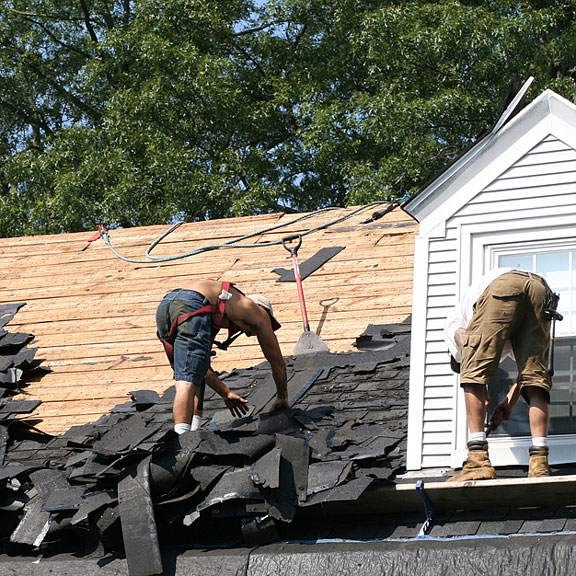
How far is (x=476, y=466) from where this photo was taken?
5129 millimetres

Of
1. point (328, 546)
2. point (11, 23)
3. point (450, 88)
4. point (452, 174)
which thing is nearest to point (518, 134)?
point (452, 174)

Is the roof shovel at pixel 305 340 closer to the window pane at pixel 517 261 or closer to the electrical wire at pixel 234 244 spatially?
the electrical wire at pixel 234 244

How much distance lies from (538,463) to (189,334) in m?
2.15

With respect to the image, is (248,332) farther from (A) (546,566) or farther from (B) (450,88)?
(B) (450,88)

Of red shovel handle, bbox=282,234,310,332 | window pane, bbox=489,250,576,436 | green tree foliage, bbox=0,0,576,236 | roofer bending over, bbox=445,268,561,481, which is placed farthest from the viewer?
green tree foliage, bbox=0,0,576,236

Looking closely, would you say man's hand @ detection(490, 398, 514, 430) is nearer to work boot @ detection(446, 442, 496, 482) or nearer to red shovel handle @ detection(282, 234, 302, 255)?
work boot @ detection(446, 442, 496, 482)

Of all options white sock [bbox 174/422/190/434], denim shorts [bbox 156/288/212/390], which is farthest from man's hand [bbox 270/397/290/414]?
white sock [bbox 174/422/190/434]

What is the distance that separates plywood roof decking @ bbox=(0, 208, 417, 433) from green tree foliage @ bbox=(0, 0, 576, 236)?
6.34 metres

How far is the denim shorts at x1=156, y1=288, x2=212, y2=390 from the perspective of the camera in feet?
20.0

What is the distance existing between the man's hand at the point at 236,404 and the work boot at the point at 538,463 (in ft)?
6.78

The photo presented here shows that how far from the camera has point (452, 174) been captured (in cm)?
605

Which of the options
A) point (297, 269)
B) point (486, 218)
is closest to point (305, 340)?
point (297, 269)

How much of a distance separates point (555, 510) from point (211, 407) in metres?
2.70

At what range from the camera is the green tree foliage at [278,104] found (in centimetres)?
1617
